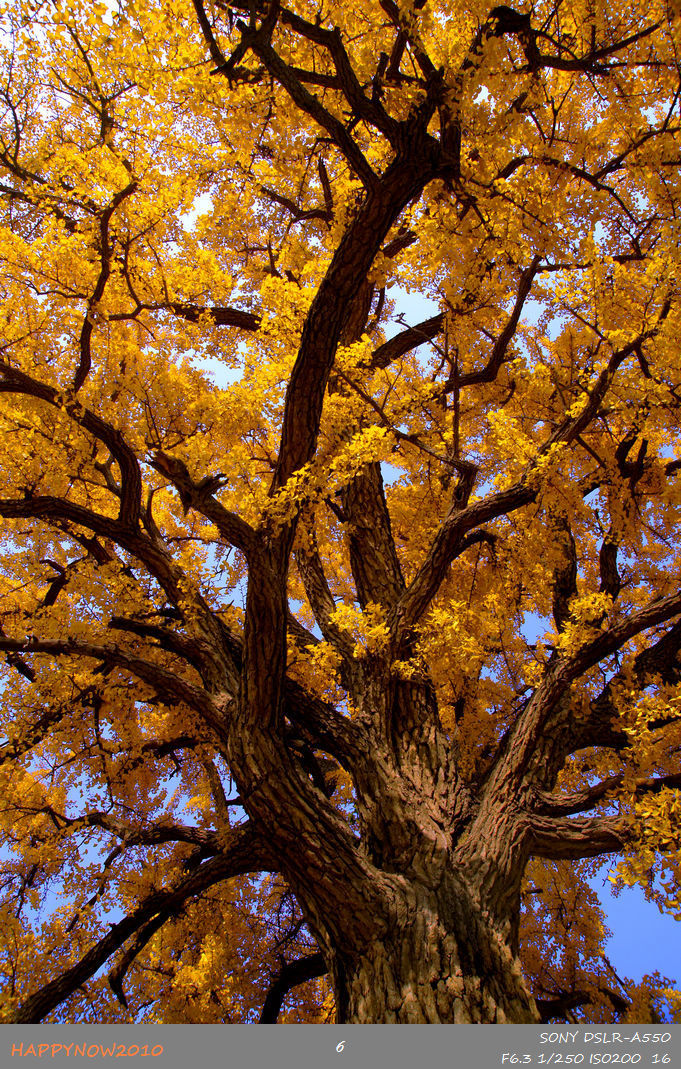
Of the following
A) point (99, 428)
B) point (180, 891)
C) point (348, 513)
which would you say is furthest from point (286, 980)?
point (99, 428)

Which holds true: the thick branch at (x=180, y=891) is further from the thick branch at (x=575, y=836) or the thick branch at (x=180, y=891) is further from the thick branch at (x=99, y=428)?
the thick branch at (x=99, y=428)

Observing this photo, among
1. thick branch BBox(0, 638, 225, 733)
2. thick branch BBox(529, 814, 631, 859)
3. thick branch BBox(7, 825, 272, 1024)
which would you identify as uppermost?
thick branch BBox(0, 638, 225, 733)

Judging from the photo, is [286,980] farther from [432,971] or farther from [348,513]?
[348,513]

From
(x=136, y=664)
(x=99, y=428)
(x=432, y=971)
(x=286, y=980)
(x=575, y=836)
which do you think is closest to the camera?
(x=432, y=971)

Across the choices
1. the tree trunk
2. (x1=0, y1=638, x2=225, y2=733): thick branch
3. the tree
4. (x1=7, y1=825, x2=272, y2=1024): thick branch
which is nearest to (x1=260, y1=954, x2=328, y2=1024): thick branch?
the tree

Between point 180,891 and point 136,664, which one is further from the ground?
point 136,664

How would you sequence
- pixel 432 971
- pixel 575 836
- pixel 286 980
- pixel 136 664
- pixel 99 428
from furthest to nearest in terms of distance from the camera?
pixel 286 980 < pixel 99 428 < pixel 136 664 < pixel 575 836 < pixel 432 971

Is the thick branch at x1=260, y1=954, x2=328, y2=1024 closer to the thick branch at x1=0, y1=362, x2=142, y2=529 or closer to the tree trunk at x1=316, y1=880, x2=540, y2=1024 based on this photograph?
the tree trunk at x1=316, y1=880, x2=540, y2=1024

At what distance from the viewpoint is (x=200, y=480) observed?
426 cm

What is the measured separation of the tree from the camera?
3607 millimetres

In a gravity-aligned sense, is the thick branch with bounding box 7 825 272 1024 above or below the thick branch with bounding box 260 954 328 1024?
above

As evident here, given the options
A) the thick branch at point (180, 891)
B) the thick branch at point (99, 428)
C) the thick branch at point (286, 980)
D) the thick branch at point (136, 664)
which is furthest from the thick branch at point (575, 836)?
the thick branch at point (99, 428)

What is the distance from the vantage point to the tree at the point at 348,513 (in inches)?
142

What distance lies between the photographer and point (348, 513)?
5934 mm
